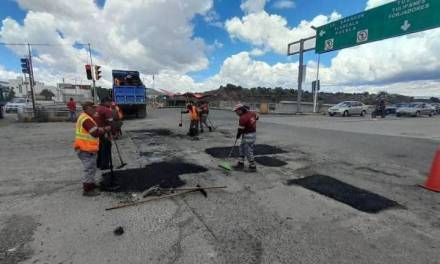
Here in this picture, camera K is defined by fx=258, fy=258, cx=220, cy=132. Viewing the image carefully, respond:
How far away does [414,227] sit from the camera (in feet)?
11.9

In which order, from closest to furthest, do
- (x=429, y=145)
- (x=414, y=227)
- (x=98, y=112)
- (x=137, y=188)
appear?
(x=414, y=227) < (x=137, y=188) < (x=98, y=112) < (x=429, y=145)

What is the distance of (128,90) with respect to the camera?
18.8 metres

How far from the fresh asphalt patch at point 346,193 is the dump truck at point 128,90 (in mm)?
15944

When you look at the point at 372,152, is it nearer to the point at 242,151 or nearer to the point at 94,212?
the point at 242,151

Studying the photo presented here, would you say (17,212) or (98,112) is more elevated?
(98,112)

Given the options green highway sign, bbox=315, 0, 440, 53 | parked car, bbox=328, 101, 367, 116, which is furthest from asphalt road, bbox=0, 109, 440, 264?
parked car, bbox=328, 101, 367, 116

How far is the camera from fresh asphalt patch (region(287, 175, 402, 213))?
431cm

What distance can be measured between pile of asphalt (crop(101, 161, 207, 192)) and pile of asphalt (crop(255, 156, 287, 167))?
1695 mm

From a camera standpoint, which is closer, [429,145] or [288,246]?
[288,246]

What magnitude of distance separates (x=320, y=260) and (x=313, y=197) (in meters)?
1.93

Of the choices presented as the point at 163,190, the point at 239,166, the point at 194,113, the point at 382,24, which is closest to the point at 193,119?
the point at 194,113

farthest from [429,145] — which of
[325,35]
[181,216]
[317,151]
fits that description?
[325,35]

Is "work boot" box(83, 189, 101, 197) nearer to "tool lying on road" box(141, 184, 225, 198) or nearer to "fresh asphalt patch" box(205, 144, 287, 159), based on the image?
"tool lying on road" box(141, 184, 225, 198)

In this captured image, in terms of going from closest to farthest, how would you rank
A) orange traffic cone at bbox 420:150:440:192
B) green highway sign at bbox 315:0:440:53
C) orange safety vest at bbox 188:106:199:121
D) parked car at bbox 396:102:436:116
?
orange traffic cone at bbox 420:150:440:192, orange safety vest at bbox 188:106:199:121, green highway sign at bbox 315:0:440:53, parked car at bbox 396:102:436:116
